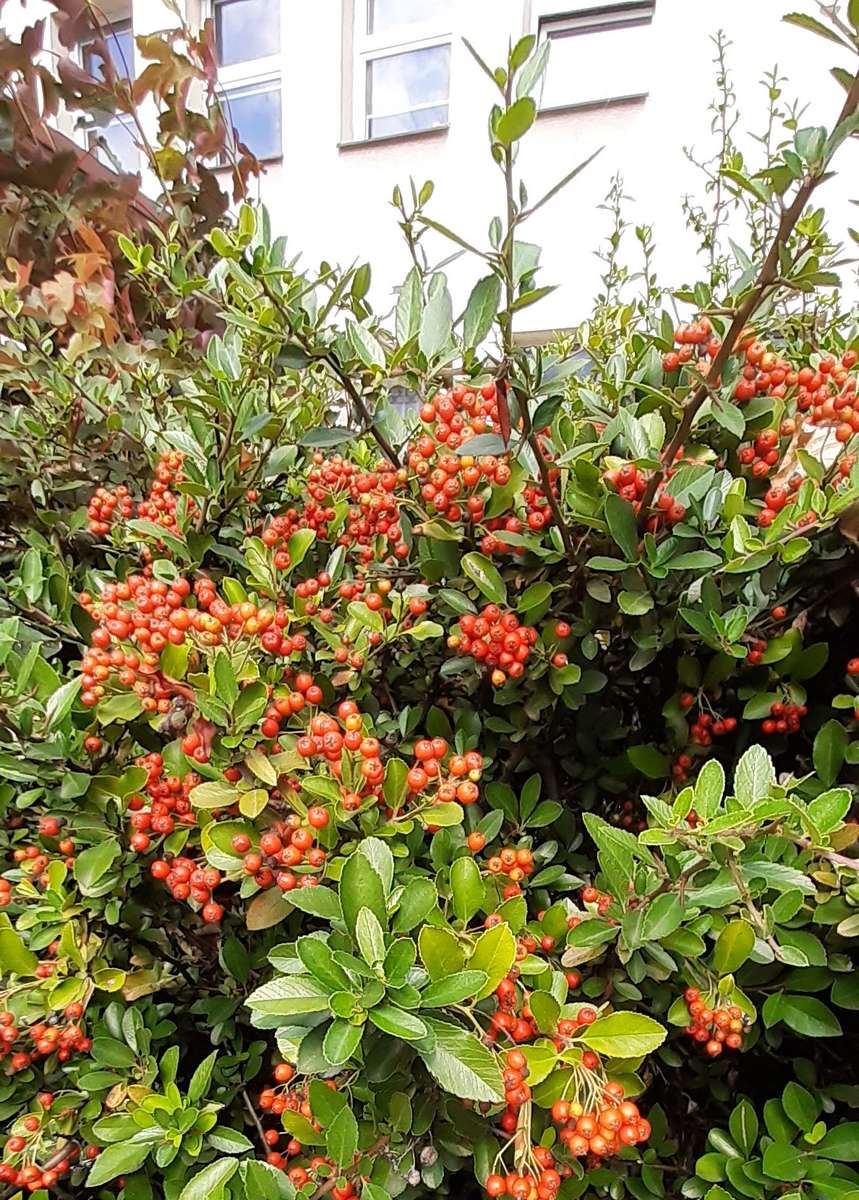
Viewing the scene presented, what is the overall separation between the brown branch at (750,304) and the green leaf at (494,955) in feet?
1.31

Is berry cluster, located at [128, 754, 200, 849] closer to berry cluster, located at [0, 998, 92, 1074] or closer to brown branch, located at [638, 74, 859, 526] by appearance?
berry cluster, located at [0, 998, 92, 1074]

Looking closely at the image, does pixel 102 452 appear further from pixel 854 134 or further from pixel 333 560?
pixel 854 134

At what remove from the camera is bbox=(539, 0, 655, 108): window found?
14.1 feet

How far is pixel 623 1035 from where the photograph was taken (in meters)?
0.56

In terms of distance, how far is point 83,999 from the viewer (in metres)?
0.74

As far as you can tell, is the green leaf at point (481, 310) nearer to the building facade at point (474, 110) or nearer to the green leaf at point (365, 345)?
the green leaf at point (365, 345)

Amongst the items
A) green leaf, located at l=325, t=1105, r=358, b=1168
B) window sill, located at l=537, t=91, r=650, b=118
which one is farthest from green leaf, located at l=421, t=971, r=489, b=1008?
window sill, located at l=537, t=91, r=650, b=118

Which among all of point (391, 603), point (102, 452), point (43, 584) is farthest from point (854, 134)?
point (102, 452)

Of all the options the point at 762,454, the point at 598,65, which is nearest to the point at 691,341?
the point at 762,454

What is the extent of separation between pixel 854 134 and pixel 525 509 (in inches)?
15.0

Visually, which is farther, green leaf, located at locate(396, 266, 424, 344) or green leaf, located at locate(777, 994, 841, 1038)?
green leaf, located at locate(396, 266, 424, 344)

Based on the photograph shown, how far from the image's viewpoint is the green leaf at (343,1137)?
0.54 m

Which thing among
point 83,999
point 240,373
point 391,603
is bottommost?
point 83,999

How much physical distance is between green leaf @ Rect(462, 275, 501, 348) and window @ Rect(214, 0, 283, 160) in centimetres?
536
